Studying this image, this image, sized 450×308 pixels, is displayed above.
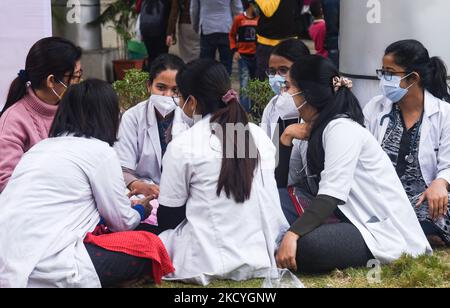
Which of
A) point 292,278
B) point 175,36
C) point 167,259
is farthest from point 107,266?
point 175,36

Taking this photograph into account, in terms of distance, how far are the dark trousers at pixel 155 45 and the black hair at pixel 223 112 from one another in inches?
186

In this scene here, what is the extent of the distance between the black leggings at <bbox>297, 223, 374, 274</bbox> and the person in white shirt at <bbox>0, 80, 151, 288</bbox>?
2.56ft

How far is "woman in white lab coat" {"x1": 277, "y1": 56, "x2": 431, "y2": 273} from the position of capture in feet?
14.0

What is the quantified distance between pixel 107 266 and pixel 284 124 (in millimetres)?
1733

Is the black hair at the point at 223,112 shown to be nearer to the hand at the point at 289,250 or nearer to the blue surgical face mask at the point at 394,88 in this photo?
the hand at the point at 289,250

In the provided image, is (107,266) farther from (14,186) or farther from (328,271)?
(328,271)

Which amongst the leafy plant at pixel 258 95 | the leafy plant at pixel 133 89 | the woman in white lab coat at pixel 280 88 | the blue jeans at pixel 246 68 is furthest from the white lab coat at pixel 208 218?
the blue jeans at pixel 246 68

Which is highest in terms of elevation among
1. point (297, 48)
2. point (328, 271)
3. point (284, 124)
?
point (297, 48)

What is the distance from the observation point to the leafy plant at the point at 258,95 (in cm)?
683

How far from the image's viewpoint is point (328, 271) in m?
4.39

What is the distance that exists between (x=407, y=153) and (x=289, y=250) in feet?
3.71

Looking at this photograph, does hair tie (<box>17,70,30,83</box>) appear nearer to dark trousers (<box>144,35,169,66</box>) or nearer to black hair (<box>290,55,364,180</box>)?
black hair (<box>290,55,364,180</box>)

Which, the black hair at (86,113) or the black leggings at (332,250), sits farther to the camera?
the black leggings at (332,250)

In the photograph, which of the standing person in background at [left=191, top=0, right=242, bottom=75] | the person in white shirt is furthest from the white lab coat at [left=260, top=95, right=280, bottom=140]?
the standing person in background at [left=191, top=0, right=242, bottom=75]
